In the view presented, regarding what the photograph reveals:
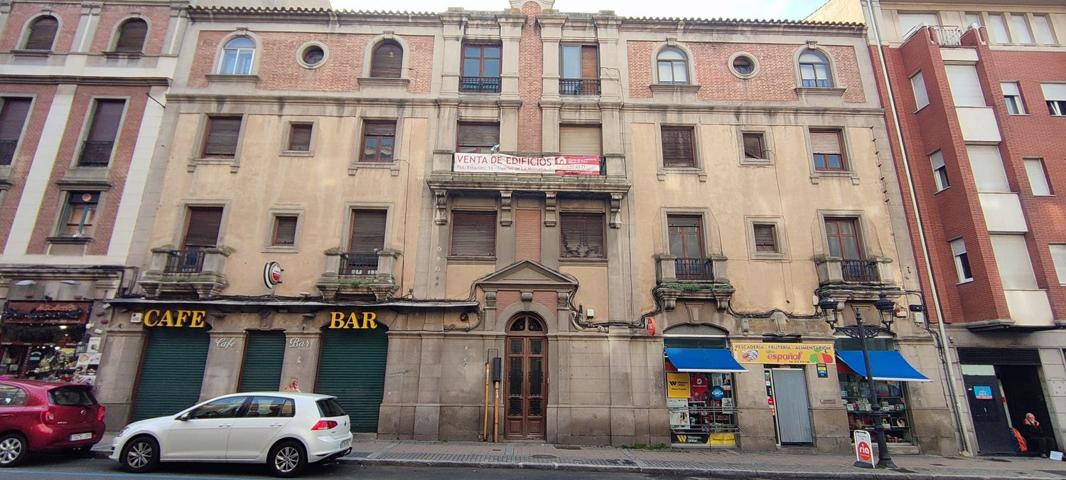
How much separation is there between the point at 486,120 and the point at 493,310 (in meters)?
6.76

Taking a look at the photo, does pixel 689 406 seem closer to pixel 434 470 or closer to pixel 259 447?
pixel 434 470

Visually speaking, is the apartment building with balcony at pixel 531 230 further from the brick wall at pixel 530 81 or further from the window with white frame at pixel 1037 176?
the window with white frame at pixel 1037 176

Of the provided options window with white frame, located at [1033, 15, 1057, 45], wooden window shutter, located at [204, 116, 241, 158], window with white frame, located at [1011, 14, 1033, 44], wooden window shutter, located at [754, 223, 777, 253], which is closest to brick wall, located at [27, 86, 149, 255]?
wooden window shutter, located at [204, 116, 241, 158]

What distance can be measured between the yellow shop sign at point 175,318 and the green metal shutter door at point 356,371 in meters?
3.65

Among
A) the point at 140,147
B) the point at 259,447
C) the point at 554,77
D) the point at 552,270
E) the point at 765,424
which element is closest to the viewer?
the point at 259,447

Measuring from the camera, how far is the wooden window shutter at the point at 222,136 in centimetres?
1664

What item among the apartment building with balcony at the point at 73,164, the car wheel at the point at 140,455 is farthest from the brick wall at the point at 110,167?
the car wheel at the point at 140,455

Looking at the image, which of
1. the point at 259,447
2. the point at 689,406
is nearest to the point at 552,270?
the point at 689,406

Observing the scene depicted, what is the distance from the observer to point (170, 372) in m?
14.3

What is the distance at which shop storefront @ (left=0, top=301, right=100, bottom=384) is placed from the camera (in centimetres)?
1405

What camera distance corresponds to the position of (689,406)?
46.8 feet

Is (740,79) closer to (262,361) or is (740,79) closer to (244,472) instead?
(262,361)

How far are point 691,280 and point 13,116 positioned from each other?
23.6m

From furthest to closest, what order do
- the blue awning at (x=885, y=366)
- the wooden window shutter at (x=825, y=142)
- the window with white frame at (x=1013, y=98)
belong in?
the wooden window shutter at (x=825, y=142), the window with white frame at (x=1013, y=98), the blue awning at (x=885, y=366)
